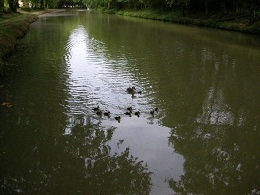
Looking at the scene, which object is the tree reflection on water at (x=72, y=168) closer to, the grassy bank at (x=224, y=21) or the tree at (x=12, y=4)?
the grassy bank at (x=224, y=21)

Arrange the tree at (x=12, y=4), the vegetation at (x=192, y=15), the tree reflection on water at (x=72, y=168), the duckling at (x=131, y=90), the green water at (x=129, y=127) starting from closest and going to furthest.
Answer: the tree reflection on water at (x=72, y=168), the green water at (x=129, y=127), the duckling at (x=131, y=90), the vegetation at (x=192, y=15), the tree at (x=12, y=4)

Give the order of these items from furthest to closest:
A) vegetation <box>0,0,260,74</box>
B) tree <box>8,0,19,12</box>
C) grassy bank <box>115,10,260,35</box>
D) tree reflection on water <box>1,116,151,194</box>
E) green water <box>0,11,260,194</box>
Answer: tree <box>8,0,19,12</box>
grassy bank <box>115,10,260,35</box>
vegetation <box>0,0,260,74</box>
green water <box>0,11,260,194</box>
tree reflection on water <box>1,116,151,194</box>

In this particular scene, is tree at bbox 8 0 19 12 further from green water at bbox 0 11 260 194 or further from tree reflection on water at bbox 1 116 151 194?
tree reflection on water at bbox 1 116 151 194

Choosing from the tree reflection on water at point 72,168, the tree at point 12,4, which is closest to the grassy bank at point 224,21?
the tree at point 12,4

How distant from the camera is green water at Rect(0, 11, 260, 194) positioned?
26.6ft

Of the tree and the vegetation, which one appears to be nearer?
the vegetation

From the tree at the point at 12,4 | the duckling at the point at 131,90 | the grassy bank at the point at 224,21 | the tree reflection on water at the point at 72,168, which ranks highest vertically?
the tree at the point at 12,4

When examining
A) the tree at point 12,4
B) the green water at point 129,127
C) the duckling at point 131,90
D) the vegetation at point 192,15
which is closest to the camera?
the green water at point 129,127

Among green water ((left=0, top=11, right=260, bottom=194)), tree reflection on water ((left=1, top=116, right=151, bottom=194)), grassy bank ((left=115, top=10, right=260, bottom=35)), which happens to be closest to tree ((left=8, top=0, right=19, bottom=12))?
grassy bank ((left=115, top=10, right=260, bottom=35))

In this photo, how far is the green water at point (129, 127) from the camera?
8.12 metres

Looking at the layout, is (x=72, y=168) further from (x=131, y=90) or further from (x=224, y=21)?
(x=224, y=21)

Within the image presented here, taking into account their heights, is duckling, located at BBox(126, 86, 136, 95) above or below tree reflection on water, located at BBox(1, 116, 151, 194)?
above

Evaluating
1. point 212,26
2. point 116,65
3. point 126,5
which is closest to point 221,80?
point 116,65

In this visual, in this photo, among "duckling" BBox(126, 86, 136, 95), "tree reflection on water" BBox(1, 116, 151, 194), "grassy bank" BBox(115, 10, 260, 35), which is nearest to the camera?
"tree reflection on water" BBox(1, 116, 151, 194)
